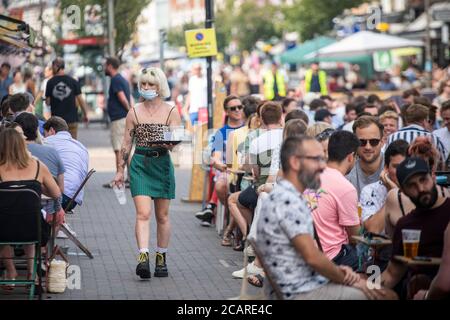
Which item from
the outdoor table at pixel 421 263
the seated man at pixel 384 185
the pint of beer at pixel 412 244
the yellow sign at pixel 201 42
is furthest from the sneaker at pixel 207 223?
the outdoor table at pixel 421 263

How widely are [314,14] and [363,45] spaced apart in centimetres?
3128

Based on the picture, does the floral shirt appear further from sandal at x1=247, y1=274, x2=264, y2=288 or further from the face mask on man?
the face mask on man

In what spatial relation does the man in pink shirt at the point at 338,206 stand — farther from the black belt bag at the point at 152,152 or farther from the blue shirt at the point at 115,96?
the blue shirt at the point at 115,96

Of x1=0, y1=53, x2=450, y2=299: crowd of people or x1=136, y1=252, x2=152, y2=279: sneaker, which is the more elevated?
x1=0, y1=53, x2=450, y2=299: crowd of people

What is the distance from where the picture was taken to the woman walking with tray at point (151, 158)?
11492 millimetres

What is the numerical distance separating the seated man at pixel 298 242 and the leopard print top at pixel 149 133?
4126mm

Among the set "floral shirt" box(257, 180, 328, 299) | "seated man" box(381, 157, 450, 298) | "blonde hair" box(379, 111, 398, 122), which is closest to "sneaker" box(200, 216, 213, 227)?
"blonde hair" box(379, 111, 398, 122)

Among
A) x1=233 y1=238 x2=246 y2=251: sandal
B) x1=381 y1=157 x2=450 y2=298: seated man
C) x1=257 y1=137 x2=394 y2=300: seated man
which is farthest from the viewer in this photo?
x1=233 y1=238 x2=246 y2=251: sandal

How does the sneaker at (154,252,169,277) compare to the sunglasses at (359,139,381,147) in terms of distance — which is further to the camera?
the sneaker at (154,252,169,277)

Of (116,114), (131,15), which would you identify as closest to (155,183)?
(116,114)

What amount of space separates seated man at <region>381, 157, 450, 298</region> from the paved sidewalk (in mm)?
2820

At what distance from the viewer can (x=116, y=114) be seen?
19.8 m

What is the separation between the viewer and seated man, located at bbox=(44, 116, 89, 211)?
12422 millimetres

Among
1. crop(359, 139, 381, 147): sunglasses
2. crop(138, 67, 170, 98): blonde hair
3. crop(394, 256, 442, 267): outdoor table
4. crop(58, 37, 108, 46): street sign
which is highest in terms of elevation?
crop(58, 37, 108, 46): street sign
